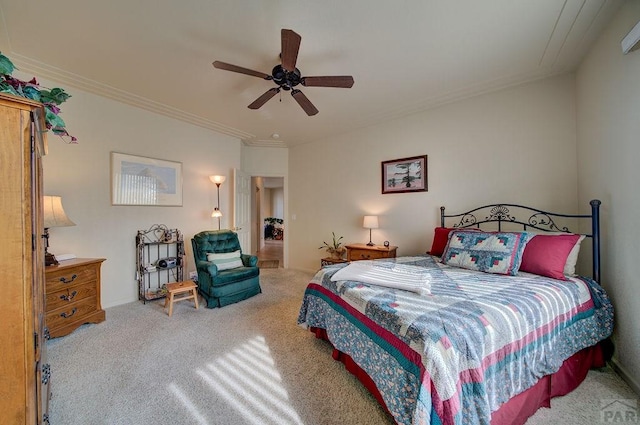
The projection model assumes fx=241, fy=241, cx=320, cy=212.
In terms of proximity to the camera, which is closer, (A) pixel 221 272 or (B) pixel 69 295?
(B) pixel 69 295

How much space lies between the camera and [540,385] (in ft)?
4.83

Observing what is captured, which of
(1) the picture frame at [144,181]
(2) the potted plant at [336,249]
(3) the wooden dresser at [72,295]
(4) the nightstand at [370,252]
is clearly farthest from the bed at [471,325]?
(1) the picture frame at [144,181]

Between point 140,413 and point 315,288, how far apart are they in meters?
1.41

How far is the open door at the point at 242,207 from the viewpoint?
457 centimetres

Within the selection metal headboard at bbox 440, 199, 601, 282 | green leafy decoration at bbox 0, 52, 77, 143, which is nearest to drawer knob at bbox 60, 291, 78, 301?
green leafy decoration at bbox 0, 52, 77, 143

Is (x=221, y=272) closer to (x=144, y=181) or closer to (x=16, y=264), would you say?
(x=144, y=181)

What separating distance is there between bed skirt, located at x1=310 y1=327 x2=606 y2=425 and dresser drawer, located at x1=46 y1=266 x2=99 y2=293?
9.04 ft

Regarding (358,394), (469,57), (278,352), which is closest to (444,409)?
(358,394)

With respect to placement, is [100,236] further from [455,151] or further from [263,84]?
[455,151]

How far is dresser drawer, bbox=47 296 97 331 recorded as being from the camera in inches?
90.7

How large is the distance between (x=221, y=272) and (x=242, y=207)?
1.77m

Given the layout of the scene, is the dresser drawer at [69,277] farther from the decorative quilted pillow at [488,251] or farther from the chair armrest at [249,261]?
the decorative quilted pillow at [488,251]

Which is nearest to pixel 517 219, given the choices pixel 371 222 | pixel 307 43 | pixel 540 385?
pixel 371 222

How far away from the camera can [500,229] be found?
2922 millimetres
